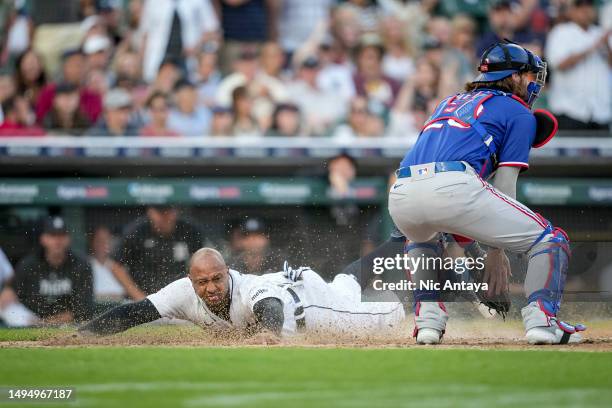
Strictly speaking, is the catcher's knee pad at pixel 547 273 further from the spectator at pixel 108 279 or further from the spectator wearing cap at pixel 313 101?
the spectator wearing cap at pixel 313 101

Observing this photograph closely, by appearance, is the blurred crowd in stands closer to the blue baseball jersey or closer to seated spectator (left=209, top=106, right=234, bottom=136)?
seated spectator (left=209, top=106, right=234, bottom=136)

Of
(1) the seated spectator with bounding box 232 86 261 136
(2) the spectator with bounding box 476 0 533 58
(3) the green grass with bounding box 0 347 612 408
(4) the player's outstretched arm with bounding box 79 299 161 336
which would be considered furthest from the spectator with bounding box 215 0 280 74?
(3) the green grass with bounding box 0 347 612 408

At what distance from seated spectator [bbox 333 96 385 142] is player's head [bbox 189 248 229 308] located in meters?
4.90

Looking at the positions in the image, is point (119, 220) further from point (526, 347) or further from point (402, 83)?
point (526, 347)

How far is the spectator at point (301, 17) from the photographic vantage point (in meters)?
13.1

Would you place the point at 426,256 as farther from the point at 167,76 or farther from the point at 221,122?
the point at 167,76

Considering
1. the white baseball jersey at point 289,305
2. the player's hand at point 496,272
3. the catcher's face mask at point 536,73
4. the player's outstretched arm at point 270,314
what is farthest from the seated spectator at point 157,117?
the catcher's face mask at point 536,73

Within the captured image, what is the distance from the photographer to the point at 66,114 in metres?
11.5

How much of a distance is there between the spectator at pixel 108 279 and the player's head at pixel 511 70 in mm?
3782

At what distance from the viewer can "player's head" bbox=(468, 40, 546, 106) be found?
6.62 meters

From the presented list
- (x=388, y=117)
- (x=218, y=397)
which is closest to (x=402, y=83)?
(x=388, y=117)

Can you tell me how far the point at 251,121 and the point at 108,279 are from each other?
2.76 meters

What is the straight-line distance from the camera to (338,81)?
12594 mm

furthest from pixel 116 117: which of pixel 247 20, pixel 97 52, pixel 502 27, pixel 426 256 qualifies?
pixel 426 256
